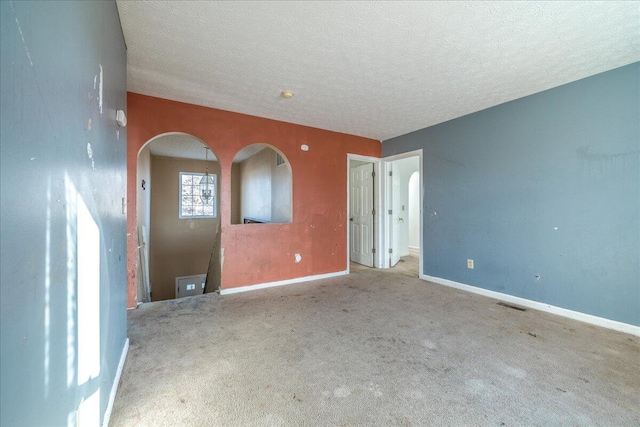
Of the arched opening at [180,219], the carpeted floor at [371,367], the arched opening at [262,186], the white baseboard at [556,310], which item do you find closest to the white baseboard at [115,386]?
the carpeted floor at [371,367]

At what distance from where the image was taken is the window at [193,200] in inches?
279

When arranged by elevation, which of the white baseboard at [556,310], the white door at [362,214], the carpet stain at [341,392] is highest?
the white door at [362,214]

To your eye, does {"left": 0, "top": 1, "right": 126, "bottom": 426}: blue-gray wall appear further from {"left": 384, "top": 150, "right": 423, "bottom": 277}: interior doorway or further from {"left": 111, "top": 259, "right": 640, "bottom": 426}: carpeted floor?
{"left": 384, "top": 150, "right": 423, "bottom": 277}: interior doorway

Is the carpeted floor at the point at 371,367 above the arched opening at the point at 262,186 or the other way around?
the other way around

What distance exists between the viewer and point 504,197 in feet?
10.5

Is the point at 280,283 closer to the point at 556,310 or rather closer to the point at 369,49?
the point at 369,49

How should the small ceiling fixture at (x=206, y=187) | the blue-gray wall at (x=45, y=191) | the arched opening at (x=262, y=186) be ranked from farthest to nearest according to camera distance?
the small ceiling fixture at (x=206, y=187) < the arched opening at (x=262, y=186) < the blue-gray wall at (x=45, y=191)

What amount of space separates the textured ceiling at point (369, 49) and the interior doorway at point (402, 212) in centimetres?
174

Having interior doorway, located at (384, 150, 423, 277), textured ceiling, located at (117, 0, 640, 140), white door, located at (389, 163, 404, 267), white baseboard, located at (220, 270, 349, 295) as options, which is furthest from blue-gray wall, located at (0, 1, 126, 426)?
white door, located at (389, 163, 404, 267)

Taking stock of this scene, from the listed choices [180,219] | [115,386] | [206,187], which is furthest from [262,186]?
[115,386]

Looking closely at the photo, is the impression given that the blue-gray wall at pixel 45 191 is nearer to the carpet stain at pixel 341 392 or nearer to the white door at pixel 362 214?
the carpet stain at pixel 341 392

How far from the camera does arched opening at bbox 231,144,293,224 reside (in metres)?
4.52

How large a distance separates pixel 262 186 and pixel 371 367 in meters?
4.65

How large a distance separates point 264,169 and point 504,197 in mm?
4409
